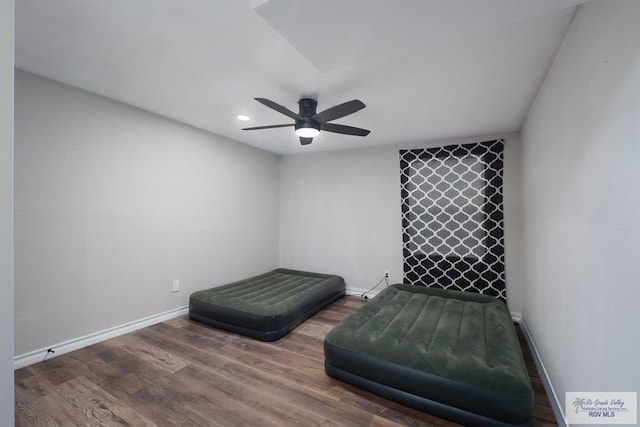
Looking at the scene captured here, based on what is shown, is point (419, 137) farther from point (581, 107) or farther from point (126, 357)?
point (126, 357)

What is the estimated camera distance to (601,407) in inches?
42.7

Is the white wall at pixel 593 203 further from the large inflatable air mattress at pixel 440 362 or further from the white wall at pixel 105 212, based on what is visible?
the white wall at pixel 105 212

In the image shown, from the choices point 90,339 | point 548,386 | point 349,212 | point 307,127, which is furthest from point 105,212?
point 548,386

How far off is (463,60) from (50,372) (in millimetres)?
3831

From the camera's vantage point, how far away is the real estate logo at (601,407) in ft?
3.03

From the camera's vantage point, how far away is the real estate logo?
3.03 ft

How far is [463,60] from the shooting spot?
1.76m

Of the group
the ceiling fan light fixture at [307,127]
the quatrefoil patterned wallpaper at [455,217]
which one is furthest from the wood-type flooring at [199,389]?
the ceiling fan light fixture at [307,127]

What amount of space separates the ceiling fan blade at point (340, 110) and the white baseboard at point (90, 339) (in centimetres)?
281

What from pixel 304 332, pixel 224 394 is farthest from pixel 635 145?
pixel 304 332

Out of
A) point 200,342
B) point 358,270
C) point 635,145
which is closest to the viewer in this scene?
point 635,145

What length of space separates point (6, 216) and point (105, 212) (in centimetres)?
183

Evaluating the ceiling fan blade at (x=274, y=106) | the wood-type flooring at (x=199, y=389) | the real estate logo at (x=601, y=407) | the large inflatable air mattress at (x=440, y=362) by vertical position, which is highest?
the ceiling fan blade at (x=274, y=106)

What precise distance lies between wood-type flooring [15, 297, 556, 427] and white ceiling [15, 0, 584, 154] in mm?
2159
